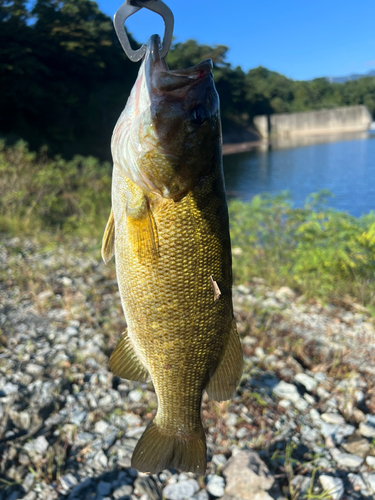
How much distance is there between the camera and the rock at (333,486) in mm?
2506

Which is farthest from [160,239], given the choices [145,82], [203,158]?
[145,82]

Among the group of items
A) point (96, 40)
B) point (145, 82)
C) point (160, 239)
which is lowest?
point (160, 239)

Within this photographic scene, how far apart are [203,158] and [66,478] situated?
7.92 ft

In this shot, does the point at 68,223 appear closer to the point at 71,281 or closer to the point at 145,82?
the point at 71,281

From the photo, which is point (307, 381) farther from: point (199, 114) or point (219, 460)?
point (199, 114)

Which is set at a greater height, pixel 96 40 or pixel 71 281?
pixel 96 40

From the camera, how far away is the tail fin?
1.79m

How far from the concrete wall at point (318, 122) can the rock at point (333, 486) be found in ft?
206

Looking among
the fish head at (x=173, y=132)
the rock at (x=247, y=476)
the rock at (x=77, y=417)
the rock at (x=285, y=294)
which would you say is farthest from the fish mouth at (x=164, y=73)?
the rock at (x=285, y=294)

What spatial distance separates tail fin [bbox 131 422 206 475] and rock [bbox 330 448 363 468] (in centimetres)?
159

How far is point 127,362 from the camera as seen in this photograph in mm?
1871

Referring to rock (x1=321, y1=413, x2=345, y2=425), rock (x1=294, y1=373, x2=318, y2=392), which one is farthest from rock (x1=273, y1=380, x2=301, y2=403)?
rock (x1=321, y1=413, x2=345, y2=425)

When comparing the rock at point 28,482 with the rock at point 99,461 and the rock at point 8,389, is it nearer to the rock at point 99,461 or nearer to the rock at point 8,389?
the rock at point 99,461

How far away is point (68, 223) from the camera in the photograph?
27.3 ft
